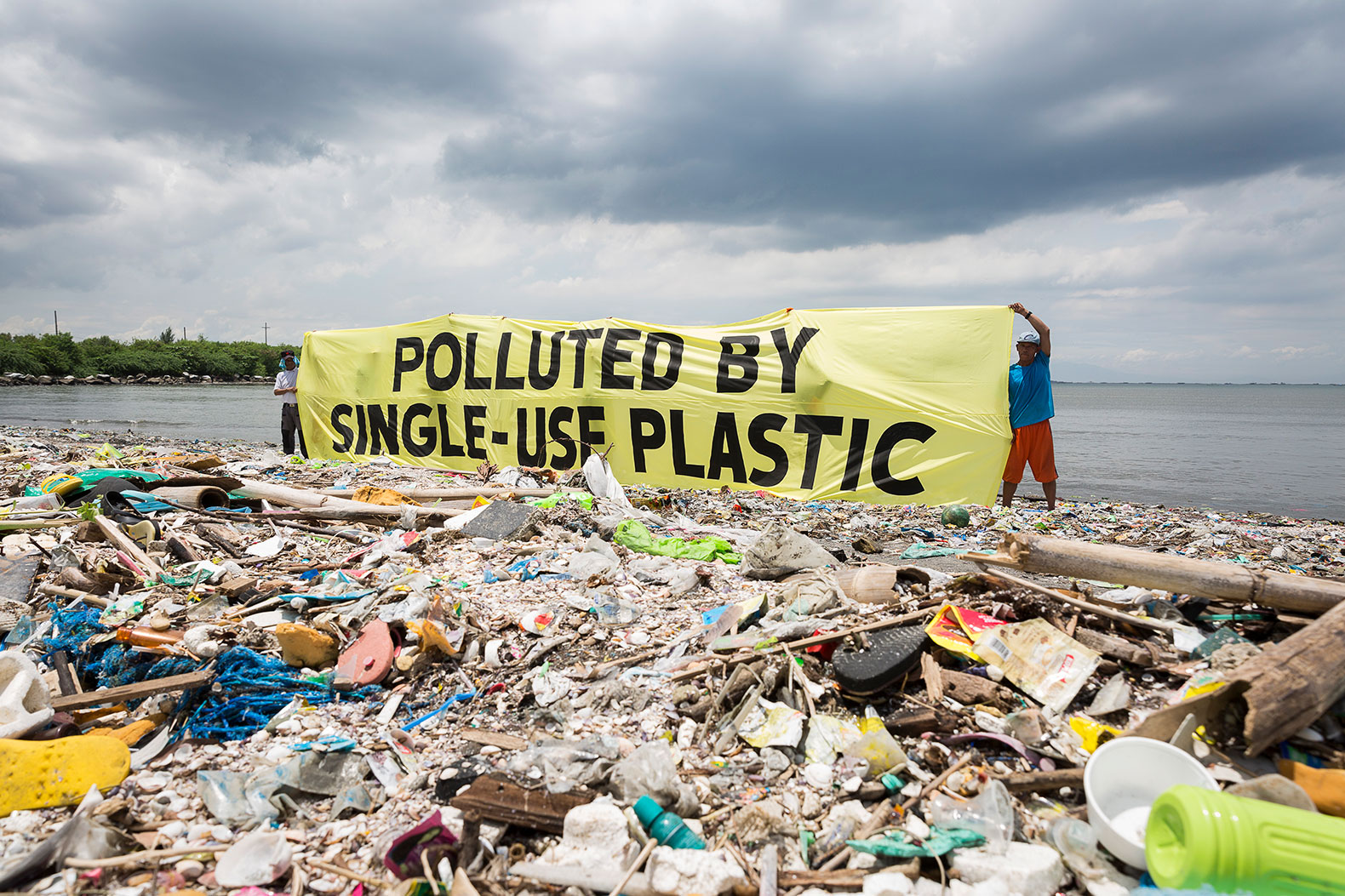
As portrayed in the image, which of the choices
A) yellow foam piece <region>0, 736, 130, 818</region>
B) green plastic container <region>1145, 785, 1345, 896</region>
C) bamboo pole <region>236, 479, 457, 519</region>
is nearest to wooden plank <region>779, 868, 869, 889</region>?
green plastic container <region>1145, 785, 1345, 896</region>

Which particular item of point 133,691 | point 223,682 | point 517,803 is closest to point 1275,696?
point 517,803

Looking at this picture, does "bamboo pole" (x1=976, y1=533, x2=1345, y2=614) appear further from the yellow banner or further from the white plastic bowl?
the yellow banner

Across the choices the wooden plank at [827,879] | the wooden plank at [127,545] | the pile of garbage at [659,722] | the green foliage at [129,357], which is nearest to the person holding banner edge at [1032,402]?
the pile of garbage at [659,722]

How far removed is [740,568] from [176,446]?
13875mm

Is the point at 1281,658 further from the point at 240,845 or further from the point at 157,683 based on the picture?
the point at 157,683

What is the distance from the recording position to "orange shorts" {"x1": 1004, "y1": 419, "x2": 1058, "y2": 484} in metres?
7.05

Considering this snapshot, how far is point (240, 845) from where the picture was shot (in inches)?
82.0

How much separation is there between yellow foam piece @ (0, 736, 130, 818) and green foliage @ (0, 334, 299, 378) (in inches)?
1733

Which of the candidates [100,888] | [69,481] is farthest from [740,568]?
[69,481]

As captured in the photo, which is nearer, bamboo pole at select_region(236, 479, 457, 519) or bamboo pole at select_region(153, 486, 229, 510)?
bamboo pole at select_region(153, 486, 229, 510)

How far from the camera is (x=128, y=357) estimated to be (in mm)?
51250

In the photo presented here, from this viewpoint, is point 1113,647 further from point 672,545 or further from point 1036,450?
point 1036,450

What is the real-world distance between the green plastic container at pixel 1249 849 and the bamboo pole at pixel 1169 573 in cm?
158

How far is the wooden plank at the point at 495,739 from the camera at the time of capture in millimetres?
2652
